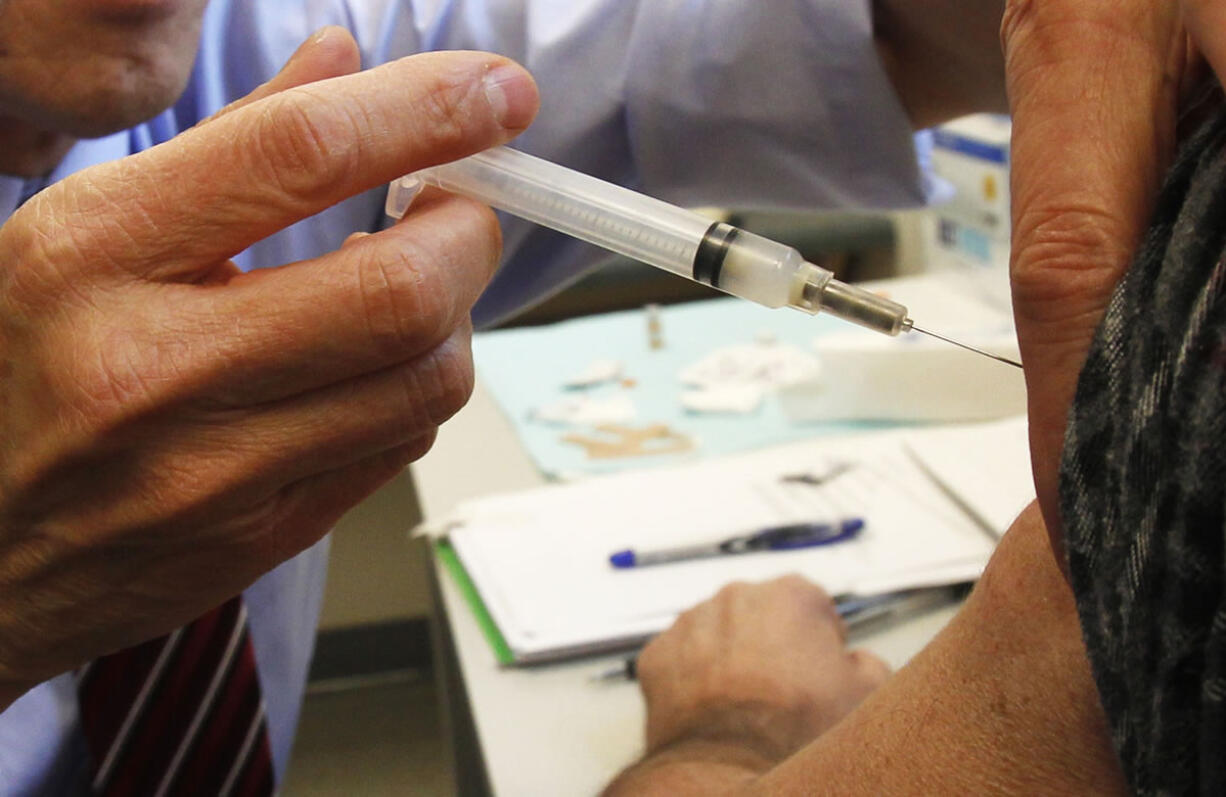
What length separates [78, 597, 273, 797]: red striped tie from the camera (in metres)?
0.80

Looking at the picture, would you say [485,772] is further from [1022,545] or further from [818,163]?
[818,163]

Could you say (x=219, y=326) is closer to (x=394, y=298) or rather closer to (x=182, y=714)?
(x=394, y=298)

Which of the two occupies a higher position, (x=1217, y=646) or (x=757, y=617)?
Answer: (x=1217, y=646)

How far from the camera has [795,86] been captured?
0.97 metres

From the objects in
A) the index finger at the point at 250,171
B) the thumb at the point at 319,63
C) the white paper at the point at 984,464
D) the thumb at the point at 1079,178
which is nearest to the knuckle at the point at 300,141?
the index finger at the point at 250,171

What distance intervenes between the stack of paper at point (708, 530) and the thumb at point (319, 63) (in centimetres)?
48

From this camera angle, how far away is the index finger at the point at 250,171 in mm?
458

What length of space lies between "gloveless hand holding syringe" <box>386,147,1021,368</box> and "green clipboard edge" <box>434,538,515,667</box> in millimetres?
426

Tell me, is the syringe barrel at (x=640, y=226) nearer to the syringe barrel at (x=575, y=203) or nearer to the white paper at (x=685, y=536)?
the syringe barrel at (x=575, y=203)

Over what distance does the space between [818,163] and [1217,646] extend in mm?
809

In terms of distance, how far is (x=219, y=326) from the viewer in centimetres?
46

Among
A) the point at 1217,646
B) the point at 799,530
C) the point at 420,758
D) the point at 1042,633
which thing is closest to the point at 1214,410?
the point at 1217,646

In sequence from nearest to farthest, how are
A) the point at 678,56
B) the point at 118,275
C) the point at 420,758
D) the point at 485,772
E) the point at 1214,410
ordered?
the point at 1214,410 < the point at 118,275 < the point at 485,772 < the point at 678,56 < the point at 420,758

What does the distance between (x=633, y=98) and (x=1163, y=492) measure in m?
0.77
